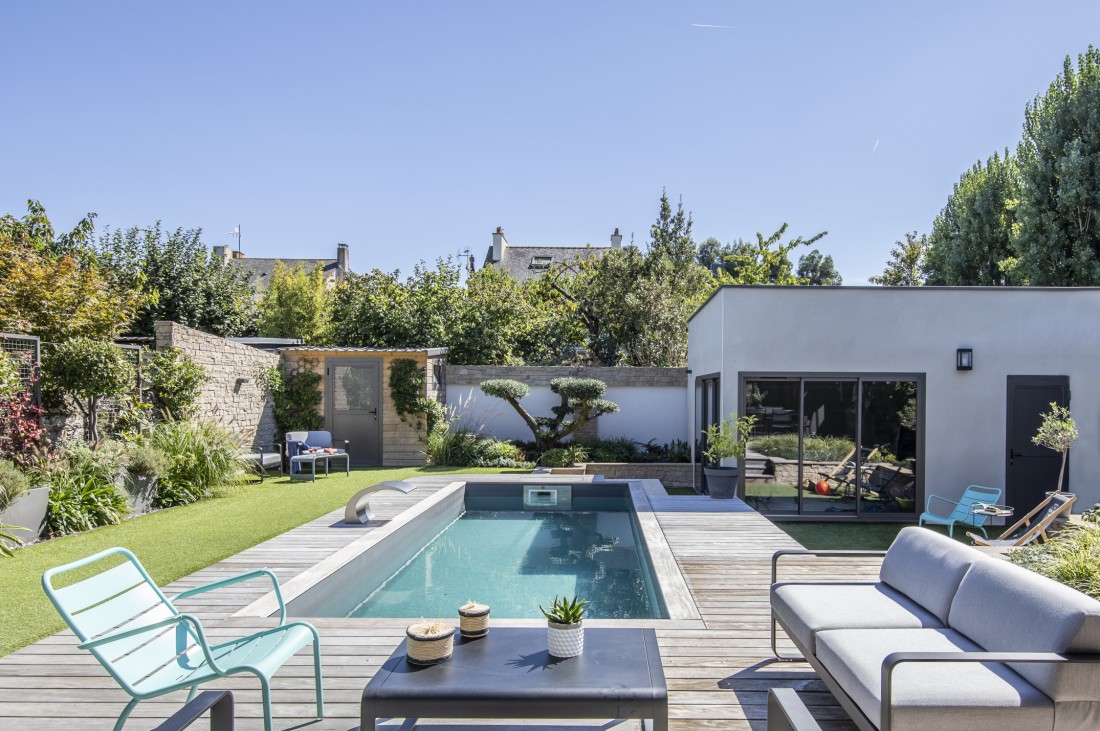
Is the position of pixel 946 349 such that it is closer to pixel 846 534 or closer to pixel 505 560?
pixel 846 534

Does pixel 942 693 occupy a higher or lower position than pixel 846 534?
higher

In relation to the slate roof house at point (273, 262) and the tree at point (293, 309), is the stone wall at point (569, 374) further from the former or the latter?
the slate roof house at point (273, 262)

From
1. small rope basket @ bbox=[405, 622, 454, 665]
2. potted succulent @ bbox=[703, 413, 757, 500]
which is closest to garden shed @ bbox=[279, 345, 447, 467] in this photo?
potted succulent @ bbox=[703, 413, 757, 500]

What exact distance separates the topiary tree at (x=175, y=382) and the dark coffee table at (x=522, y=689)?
29.3 ft

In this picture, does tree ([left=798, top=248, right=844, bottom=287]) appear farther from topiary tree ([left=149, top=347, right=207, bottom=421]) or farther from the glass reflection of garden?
topiary tree ([left=149, top=347, right=207, bottom=421])

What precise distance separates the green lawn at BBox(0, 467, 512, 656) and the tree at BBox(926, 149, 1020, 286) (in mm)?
17354

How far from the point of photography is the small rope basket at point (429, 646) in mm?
2576

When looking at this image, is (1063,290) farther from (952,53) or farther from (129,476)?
(129,476)

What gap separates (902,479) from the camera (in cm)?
928

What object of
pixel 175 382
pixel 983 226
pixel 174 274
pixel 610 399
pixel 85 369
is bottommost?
pixel 610 399

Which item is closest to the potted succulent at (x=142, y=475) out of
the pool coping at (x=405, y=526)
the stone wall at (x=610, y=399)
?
the pool coping at (x=405, y=526)

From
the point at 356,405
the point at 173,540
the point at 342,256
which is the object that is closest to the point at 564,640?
the point at 173,540

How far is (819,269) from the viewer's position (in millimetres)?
39312

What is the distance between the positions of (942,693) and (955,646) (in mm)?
635
